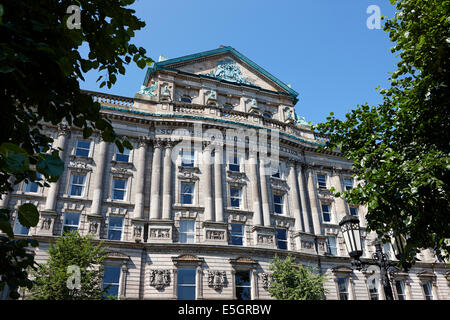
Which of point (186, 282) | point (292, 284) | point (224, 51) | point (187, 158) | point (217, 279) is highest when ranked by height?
point (224, 51)

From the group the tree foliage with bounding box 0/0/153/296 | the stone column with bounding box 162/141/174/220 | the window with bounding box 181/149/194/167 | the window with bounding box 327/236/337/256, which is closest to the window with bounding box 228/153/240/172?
the window with bounding box 181/149/194/167

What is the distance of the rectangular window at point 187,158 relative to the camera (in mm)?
28953


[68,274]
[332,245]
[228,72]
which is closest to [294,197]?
[332,245]

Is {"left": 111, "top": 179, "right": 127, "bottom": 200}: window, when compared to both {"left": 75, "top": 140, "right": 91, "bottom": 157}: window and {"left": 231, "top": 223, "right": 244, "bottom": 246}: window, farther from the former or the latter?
{"left": 231, "top": 223, "right": 244, "bottom": 246}: window

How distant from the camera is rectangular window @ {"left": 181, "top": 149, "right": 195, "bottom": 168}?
1140 inches

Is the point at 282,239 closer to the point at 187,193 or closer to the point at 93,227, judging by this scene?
the point at 187,193

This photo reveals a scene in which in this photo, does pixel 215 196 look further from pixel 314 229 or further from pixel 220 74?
pixel 220 74

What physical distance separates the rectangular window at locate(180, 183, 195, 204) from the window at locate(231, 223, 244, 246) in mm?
4176

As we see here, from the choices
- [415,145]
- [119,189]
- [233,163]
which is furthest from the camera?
[233,163]

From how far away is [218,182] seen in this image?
93.5 feet

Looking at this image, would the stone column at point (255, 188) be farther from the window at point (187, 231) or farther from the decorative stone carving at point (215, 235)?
the window at point (187, 231)

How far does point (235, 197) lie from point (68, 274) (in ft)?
49.6

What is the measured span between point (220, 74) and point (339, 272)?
22.8m
